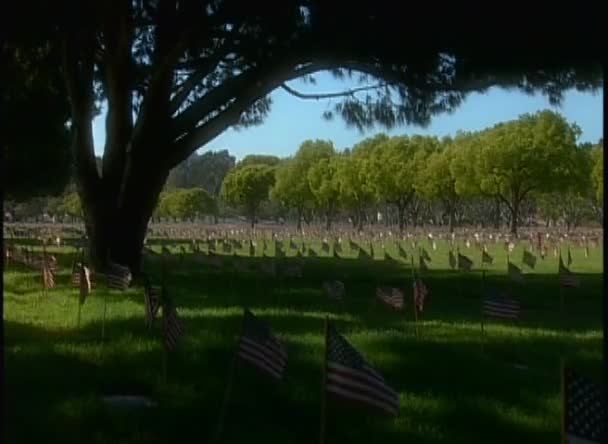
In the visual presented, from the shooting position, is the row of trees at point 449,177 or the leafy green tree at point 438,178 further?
the leafy green tree at point 438,178

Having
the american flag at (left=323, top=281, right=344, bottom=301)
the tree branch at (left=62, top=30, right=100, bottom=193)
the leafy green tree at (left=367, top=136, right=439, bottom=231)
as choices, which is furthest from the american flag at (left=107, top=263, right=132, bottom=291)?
the leafy green tree at (left=367, top=136, right=439, bottom=231)

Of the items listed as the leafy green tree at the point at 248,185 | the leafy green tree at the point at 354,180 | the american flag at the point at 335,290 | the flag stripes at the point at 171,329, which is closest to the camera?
the flag stripes at the point at 171,329

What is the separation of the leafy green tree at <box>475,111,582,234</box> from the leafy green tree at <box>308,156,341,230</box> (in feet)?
75.4

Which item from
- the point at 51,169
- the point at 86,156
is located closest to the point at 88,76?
the point at 86,156

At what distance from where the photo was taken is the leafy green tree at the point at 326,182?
292 feet

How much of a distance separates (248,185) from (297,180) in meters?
7.58

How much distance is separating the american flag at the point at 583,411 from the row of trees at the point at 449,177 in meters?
50.1

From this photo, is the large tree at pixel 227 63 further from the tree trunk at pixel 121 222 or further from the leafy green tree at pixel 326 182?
the leafy green tree at pixel 326 182

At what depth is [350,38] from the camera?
16.1 metres

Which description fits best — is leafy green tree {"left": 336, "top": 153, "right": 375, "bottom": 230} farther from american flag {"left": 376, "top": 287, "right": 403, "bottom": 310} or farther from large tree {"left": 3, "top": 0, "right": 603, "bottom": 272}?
american flag {"left": 376, "top": 287, "right": 403, "bottom": 310}

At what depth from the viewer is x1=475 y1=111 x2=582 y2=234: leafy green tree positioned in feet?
208

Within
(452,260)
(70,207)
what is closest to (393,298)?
(452,260)

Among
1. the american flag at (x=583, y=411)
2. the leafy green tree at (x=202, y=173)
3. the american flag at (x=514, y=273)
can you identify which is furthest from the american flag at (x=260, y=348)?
the leafy green tree at (x=202, y=173)

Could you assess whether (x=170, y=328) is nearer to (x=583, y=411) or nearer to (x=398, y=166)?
(x=583, y=411)
